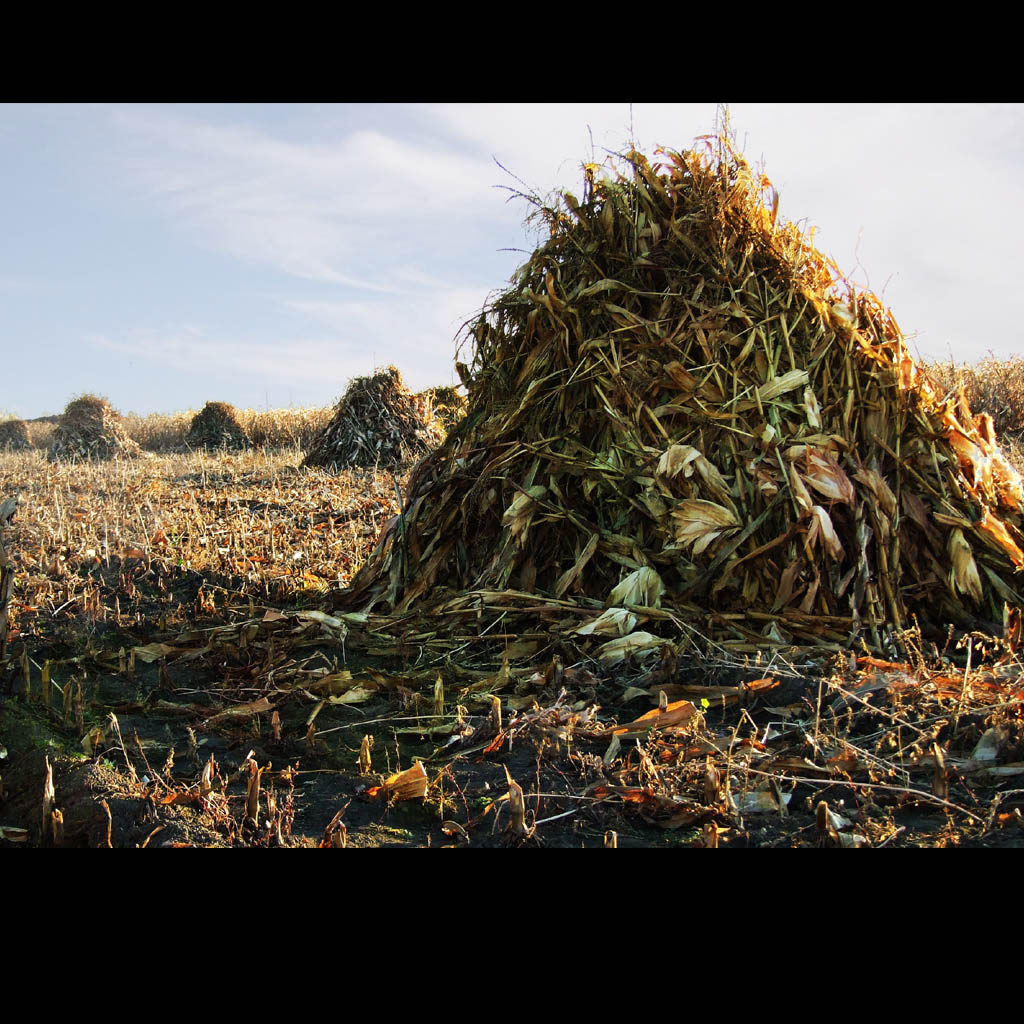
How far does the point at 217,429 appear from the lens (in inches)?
877

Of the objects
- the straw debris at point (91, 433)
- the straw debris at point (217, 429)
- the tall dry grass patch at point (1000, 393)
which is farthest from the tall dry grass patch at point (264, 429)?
the tall dry grass patch at point (1000, 393)

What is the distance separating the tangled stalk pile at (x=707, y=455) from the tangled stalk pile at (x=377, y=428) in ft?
27.9

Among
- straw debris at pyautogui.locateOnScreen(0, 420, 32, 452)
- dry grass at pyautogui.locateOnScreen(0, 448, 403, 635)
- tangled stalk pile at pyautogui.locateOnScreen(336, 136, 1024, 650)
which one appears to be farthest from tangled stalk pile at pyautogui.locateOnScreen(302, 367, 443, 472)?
straw debris at pyautogui.locateOnScreen(0, 420, 32, 452)

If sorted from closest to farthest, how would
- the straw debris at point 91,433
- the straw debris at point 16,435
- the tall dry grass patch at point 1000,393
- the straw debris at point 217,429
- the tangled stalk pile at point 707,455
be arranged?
the tangled stalk pile at point 707,455 → the tall dry grass patch at point 1000,393 → the straw debris at point 91,433 → the straw debris at point 217,429 → the straw debris at point 16,435

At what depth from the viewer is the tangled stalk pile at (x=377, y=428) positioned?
13.9 m

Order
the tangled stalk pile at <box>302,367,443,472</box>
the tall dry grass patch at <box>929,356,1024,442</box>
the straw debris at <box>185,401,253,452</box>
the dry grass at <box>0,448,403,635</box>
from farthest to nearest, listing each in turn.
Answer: the straw debris at <box>185,401,253,452</box>
the tall dry grass patch at <box>929,356,1024,442</box>
the tangled stalk pile at <box>302,367,443,472</box>
the dry grass at <box>0,448,403,635</box>

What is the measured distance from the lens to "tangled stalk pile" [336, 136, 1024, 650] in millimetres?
4449

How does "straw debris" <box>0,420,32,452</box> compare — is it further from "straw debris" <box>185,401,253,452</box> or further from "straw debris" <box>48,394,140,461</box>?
"straw debris" <box>185,401,253,452</box>

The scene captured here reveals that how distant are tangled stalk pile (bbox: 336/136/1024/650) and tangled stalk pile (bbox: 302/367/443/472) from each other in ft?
27.9

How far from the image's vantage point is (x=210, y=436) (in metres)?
22.2

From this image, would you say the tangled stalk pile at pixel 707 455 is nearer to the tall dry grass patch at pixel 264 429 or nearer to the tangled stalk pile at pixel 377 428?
the tangled stalk pile at pixel 377 428

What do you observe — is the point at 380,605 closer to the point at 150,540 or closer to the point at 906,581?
the point at 906,581

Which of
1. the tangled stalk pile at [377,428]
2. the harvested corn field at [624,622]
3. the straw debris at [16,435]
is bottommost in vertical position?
the harvested corn field at [624,622]
